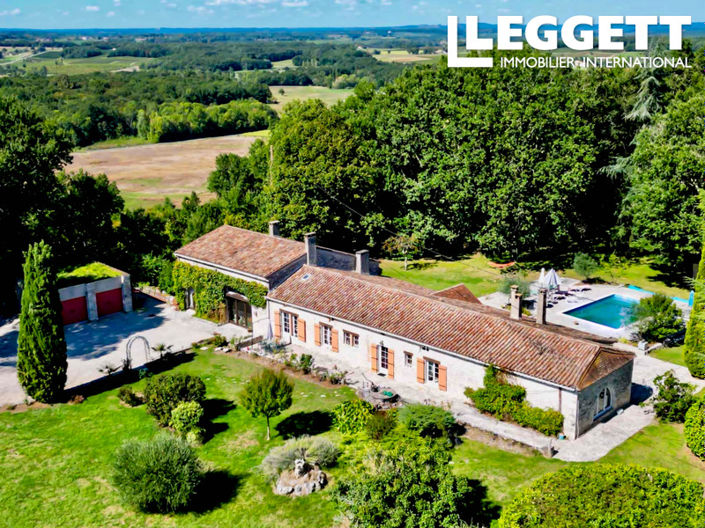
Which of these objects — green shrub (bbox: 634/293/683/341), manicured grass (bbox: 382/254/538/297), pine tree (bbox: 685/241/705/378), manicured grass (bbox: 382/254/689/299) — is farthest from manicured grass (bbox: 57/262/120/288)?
pine tree (bbox: 685/241/705/378)

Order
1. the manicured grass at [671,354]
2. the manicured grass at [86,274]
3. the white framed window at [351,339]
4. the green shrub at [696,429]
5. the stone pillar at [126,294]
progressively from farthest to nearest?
the stone pillar at [126,294]
the manicured grass at [86,274]
the manicured grass at [671,354]
the white framed window at [351,339]
the green shrub at [696,429]

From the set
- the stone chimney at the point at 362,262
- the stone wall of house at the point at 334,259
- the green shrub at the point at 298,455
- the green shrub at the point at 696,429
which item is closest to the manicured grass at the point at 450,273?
the stone wall of house at the point at 334,259

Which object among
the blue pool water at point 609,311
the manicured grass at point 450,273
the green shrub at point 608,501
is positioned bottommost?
the blue pool water at point 609,311

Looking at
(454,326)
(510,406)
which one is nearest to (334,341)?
(454,326)

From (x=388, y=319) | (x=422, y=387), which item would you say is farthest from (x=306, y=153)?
(x=422, y=387)

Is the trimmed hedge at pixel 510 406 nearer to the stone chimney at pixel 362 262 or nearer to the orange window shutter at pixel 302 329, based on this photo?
the orange window shutter at pixel 302 329

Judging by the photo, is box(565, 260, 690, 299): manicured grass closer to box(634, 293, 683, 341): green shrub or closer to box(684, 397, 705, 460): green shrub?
box(634, 293, 683, 341): green shrub

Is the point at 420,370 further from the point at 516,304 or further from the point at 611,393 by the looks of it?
the point at 611,393
